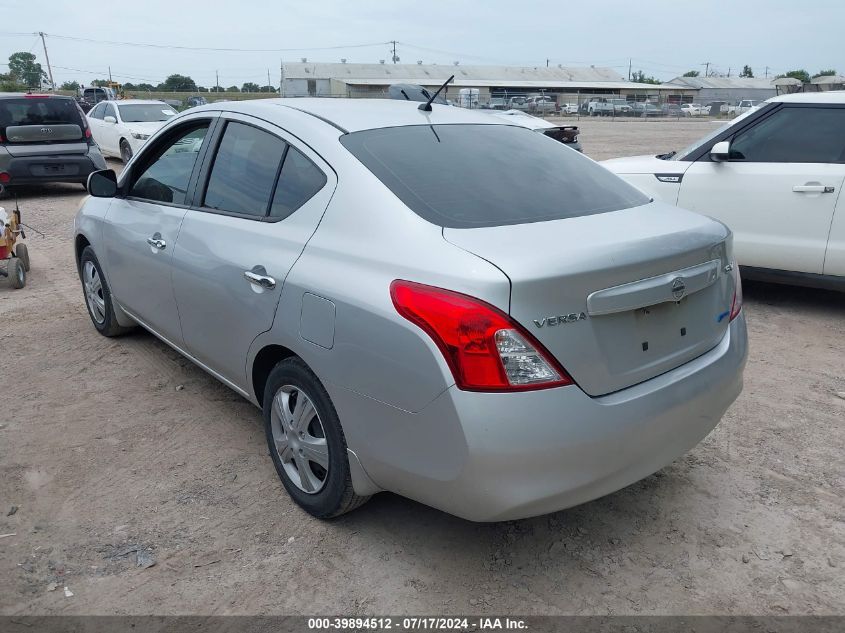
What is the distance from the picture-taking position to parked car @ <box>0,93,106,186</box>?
11.8 m

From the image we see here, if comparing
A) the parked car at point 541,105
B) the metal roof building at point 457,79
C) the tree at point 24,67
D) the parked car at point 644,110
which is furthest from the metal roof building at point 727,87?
the tree at point 24,67

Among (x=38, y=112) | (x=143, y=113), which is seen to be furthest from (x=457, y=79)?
(x=38, y=112)

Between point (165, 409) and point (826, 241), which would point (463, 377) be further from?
point (826, 241)

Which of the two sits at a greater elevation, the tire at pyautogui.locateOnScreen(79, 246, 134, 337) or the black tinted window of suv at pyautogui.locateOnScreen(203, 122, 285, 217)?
the black tinted window of suv at pyautogui.locateOnScreen(203, 122, 285, 217)

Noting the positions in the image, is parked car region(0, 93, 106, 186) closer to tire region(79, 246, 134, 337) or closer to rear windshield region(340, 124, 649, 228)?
tire region(79, 246, 134, 337)

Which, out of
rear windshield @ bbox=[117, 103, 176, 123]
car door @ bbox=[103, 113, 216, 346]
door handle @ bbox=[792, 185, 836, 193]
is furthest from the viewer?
rear windshield @ bbox=[117, 103, 176, 123]

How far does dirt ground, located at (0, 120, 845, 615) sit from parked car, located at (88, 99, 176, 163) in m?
12.1

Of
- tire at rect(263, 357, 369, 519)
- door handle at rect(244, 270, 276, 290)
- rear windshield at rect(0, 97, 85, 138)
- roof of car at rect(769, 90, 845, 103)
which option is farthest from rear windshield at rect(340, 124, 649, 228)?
rear windshield at rect(0, 97, 85, 138)

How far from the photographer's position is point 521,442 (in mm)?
2285

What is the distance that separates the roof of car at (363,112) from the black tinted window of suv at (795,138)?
304 cm

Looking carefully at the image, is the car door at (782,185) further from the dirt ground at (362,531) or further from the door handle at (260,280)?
the door handle at (260,280)

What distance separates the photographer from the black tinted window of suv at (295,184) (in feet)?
9.93

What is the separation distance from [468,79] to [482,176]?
81698mm

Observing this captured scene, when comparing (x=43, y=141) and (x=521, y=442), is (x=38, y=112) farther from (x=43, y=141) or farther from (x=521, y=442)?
(x=521, y=442)
